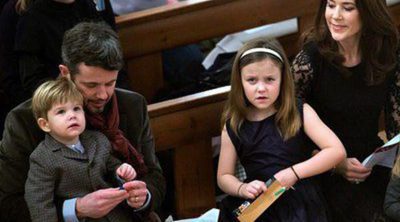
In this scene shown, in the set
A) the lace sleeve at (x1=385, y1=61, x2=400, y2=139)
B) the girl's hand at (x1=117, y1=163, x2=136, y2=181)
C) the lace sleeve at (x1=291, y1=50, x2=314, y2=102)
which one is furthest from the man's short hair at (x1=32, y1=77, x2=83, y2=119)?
the lace sleeve at (x1=385, y1=61, x2=400, y2=139)

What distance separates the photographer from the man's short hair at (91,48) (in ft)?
7.25

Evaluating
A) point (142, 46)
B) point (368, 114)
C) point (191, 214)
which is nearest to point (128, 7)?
point (142, 46)

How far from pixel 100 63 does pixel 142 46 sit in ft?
3.42

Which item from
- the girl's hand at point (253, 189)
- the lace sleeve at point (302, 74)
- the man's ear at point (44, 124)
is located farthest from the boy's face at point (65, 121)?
the lace sleeve at point (302, 74)

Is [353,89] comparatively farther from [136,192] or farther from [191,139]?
[136,192]

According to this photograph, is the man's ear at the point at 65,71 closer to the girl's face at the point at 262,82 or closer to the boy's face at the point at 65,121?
the boy's face at the point at 65,121

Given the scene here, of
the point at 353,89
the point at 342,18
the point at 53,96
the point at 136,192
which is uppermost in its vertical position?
the point at 342,18

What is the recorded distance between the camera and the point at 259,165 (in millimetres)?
2553

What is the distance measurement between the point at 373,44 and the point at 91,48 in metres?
0.99

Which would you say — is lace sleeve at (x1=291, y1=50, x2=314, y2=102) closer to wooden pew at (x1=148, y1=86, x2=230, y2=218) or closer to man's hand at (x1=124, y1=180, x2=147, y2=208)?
wooden pew at (x1=148, y1=86, x2=230, y2=218)

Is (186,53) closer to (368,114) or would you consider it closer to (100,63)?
(368,114)

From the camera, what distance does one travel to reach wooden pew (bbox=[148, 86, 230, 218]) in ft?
9.15

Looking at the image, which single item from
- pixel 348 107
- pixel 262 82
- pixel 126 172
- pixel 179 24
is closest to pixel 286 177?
pixel 262 82

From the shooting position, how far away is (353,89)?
2693 millimetres
